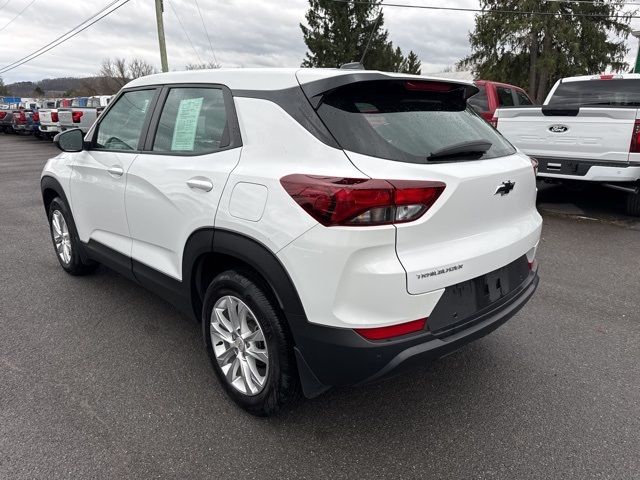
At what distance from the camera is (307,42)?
35.3 metres

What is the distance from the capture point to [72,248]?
4.26m

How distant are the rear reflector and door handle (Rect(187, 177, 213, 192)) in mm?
1043

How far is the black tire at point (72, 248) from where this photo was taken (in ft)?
13.3

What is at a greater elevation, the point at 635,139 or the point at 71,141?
the point at 71,141

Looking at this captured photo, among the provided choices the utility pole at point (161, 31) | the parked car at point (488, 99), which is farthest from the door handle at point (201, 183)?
the utility pole at point (161, 31)

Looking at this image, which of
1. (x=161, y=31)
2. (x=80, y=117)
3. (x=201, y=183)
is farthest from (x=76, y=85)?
(x=201, y=183)

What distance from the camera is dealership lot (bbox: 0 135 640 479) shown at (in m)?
2.19

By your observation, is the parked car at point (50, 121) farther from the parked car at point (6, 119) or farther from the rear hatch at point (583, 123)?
the rear hatch at point (583, 123)

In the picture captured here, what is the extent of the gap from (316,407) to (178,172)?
4.84ft

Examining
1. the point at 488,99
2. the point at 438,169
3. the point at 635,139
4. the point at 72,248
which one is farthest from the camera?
the point at 488,99

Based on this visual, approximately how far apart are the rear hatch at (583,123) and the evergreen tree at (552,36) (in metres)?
20.9

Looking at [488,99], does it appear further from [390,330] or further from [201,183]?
[390,330]

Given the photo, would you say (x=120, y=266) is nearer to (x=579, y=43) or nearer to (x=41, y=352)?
(x=41, y=352)

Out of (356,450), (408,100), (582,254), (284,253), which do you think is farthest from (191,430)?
(582,254)
